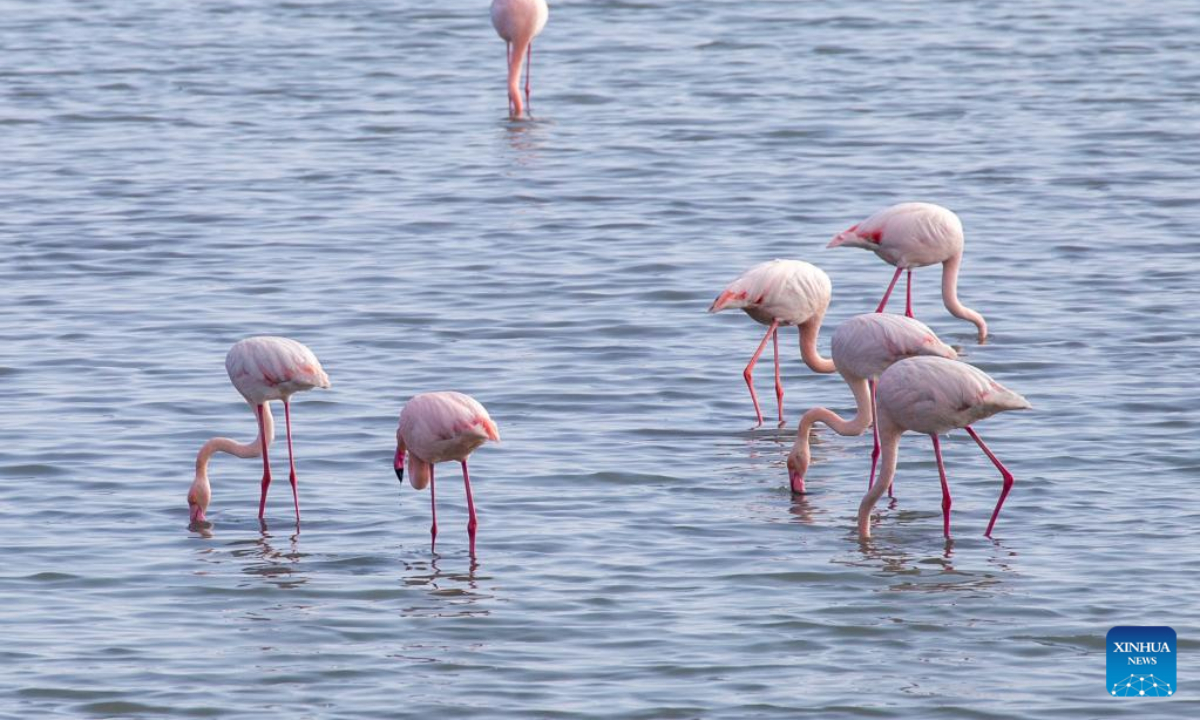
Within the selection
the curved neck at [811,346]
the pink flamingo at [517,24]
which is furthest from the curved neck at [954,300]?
Result: the pink flamingo at [517,24]

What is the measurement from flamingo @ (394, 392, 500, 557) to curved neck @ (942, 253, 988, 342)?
4.16 meters

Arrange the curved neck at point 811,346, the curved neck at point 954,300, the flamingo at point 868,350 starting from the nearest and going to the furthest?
the flamingo at point 868,350 → the curved neck at point 811,346 → the curved neck at point 954,300

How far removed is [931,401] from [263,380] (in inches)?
103

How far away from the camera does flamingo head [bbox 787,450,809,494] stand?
9461mm

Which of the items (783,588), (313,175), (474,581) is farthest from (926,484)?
(313,175)

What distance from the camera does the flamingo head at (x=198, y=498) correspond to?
356 inches

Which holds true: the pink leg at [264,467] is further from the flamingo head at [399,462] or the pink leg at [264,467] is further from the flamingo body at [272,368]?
→ the flamingo head at [399,462]

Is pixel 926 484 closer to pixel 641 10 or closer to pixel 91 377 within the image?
pixel 91 377

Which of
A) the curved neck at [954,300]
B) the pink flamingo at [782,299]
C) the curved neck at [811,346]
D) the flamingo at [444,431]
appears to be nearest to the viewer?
the flamingo at [444,431]

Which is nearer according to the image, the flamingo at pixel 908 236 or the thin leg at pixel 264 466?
the thin leg at pixel 264 466

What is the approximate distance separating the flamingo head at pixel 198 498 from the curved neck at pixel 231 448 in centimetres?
2

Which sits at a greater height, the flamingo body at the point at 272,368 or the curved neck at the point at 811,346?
the flamingo body at the point at 272,368

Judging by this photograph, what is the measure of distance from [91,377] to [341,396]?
4.35 feet

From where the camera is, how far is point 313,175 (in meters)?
16.6
